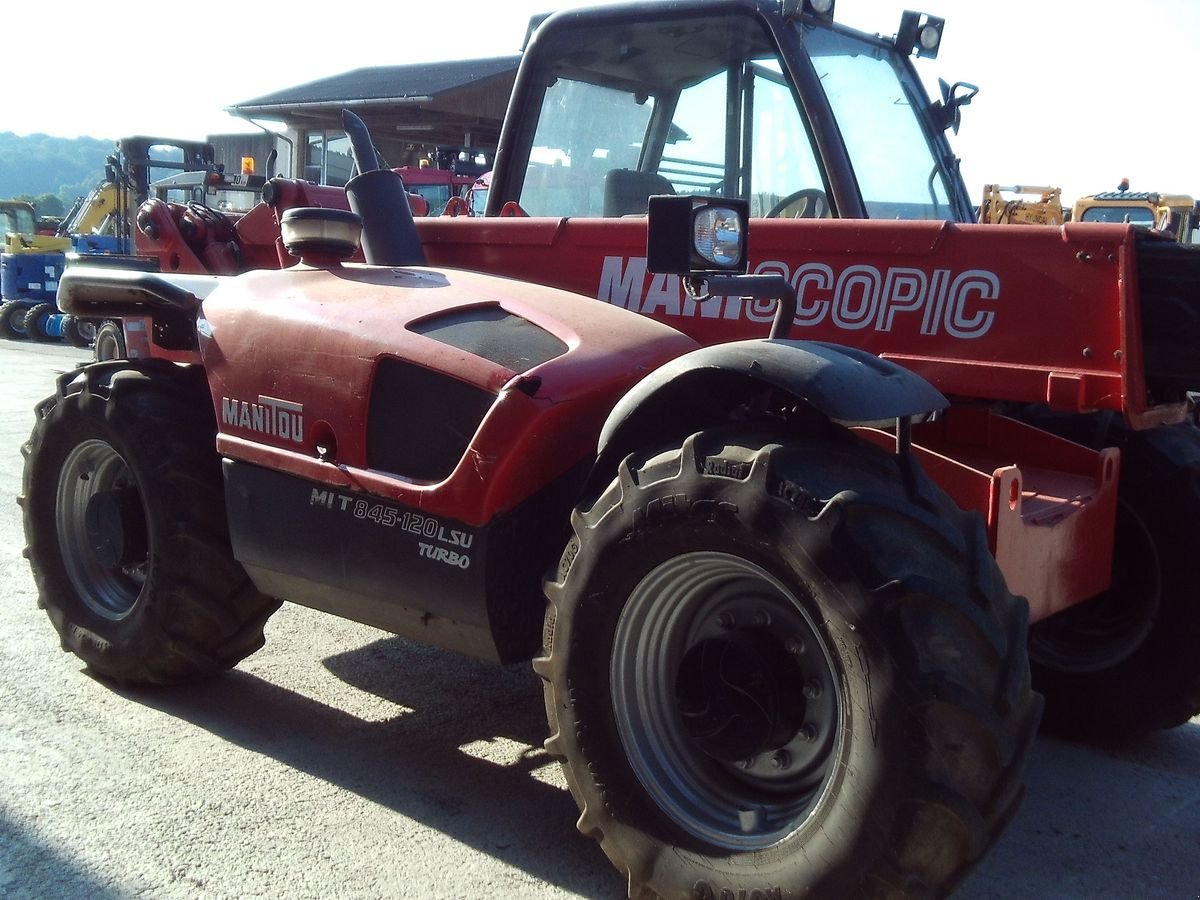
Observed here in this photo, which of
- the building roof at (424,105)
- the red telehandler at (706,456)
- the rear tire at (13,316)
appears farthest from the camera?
the building roof at (424,105)

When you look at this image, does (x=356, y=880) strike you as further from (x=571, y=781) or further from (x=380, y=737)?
(x=380, y=737)

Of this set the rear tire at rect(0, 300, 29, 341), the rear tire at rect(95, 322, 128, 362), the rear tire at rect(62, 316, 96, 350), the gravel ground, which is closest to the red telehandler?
the gravel ground

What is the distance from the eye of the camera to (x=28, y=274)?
69.5 ft

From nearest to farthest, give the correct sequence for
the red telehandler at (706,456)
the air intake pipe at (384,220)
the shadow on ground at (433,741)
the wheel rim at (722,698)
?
the red telehandler at (706,456) < the wheel rim at (722,698) < the shadow on ground at (433,741) < the air intake pipe at (384,220)

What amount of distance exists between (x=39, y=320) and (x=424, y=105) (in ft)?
25.2

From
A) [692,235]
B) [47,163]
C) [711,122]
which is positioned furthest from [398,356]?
[47,163]

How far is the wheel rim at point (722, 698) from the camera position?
2686 millimetres

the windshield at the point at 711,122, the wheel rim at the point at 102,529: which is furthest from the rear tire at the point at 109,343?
the windshield at the point at 711,122

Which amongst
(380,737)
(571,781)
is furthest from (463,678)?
(571,781)

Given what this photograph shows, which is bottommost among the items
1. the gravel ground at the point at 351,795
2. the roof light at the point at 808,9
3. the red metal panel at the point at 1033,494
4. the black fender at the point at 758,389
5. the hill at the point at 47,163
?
the hill at the point at 47,163

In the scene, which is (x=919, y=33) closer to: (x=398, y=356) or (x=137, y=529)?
(x=398, y=356)

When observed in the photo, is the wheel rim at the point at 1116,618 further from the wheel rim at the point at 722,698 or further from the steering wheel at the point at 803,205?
the wheel rim at the point at 722,698

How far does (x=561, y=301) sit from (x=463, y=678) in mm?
1654

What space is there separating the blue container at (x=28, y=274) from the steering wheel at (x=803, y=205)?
20059mm
